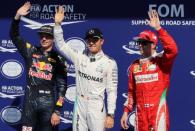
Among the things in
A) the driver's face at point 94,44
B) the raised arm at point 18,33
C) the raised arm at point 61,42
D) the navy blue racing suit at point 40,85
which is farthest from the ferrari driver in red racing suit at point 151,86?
the raised arm at point 18,33

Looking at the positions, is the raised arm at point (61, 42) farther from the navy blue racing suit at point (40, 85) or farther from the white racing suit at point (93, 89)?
the navy blue racing suit at point (40, 85)

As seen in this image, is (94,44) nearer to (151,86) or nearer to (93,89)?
(93,89)

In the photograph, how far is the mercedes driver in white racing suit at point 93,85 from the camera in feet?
14.1

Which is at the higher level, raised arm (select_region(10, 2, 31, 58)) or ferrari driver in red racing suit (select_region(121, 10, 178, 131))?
raised arm (select_region(10, 2, 31, 58))

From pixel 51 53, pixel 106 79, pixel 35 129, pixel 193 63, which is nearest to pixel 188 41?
pixel 193 63

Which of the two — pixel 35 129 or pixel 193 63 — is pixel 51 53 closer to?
pixel 35 129

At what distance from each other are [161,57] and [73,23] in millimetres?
1374

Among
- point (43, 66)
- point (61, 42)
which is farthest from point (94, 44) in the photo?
point (43, 66)

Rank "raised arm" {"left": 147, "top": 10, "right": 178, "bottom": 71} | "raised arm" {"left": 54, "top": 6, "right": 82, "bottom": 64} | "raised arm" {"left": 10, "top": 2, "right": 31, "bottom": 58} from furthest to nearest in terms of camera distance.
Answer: "raised arm" {"left": 10, "top": 2, "right": 31, "bottom": 58}, "raised arm" {"left": 54, "top": 6, "right": 82, "bottom": 64}, "raised arm" {"left": 147, "top": 10, "right": 178, "bottom": 71}

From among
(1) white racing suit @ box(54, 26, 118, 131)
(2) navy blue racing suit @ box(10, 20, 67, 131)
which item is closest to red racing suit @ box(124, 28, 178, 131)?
(1) white racing suit @ box(54, 26, 118, 131)

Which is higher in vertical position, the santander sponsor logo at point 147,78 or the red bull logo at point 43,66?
the red bull logo at point 43,66

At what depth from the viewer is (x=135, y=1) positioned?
4.99 m

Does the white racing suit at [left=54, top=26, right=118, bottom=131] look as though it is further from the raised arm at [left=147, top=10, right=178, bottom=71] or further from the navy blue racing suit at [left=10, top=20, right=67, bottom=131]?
the raised arm at [left=147, top=10, right=178, bottom=71]

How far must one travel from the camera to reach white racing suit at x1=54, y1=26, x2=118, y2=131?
4.30m
